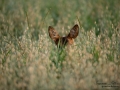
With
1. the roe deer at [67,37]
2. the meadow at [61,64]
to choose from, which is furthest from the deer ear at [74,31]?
the meadow at [61,64]

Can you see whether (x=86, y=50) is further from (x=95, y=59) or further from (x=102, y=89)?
(x=102, y=89)

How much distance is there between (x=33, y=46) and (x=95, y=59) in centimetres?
139

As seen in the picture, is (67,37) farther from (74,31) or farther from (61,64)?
(61,64)

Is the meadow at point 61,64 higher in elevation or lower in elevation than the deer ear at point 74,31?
lower

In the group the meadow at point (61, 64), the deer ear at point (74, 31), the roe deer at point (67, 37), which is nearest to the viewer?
the meadow at point (61, 64)

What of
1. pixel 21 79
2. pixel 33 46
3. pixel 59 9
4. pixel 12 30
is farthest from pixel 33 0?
pixel 21 79

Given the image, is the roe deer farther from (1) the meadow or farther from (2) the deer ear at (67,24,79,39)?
(1) the meadow

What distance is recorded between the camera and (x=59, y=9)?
423 inches

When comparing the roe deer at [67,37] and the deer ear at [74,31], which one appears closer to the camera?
the roe deer at [67,37]

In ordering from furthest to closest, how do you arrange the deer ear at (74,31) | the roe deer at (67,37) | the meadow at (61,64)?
1. the deer ear at (74,31)
2. the roe deer at (67,37)
3. the meadow at (61,64)

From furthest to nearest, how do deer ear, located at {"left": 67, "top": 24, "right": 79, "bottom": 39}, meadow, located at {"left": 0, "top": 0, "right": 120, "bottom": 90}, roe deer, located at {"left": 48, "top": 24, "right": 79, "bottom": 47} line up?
deer ear, located at {"left": 67, "top": 24, "right": 79, "bottom": 39}, roe deer, located at {"left": 48, "top": 24, "right": 79, "bottom": 47}, meadow, located at {"left": 0, "top": 0, "right": 120, "bottom": 90}

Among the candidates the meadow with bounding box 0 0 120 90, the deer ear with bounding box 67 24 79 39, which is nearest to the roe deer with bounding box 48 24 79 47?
the deer ear with bounding box 67 24 79 39

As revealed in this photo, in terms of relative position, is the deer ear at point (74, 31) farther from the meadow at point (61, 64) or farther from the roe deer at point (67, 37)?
the meadow at point (61, 64)

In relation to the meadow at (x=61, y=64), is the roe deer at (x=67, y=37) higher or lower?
higher
